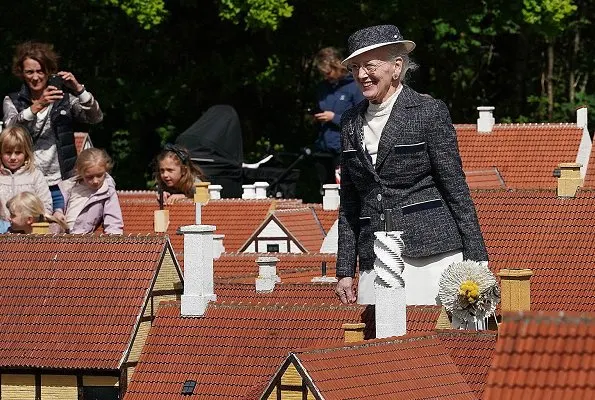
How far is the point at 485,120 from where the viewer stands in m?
37.9

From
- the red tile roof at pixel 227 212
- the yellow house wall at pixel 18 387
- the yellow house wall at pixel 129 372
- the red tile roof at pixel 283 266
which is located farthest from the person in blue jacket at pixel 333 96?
the yellow house wall at pixel 129 372

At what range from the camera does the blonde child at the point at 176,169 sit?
76.4ft

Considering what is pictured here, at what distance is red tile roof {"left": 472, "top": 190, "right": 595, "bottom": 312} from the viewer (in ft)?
80.4

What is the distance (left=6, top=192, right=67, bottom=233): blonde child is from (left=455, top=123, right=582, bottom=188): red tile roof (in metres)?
17.4

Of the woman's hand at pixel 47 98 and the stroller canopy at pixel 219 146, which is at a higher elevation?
the woman's hand at pixel 47 98

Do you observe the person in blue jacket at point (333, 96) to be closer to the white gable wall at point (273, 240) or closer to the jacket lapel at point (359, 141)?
the white gable wall at point (273, 240)

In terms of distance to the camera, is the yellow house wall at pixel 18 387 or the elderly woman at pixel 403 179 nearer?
the elderly woman at pixel 403 179

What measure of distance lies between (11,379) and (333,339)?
2.87m

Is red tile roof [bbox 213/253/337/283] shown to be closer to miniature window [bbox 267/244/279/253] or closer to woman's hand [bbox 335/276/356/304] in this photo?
miniature window [bbox 267/244/279/253]

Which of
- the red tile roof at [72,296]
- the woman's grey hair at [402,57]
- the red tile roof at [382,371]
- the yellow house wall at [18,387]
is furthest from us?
the yellow house wall at [18,387]

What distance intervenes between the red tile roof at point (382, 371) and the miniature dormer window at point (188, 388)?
2.36m

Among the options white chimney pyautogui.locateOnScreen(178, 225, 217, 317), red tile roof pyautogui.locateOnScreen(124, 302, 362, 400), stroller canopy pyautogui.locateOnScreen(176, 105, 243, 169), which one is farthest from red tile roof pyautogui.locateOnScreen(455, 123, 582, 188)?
red tile roof pyautogui.locateOnScreen(124, 302, 362, 400)

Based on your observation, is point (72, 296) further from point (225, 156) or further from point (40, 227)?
point (225, 156)

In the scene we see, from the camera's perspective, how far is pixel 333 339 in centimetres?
1698
